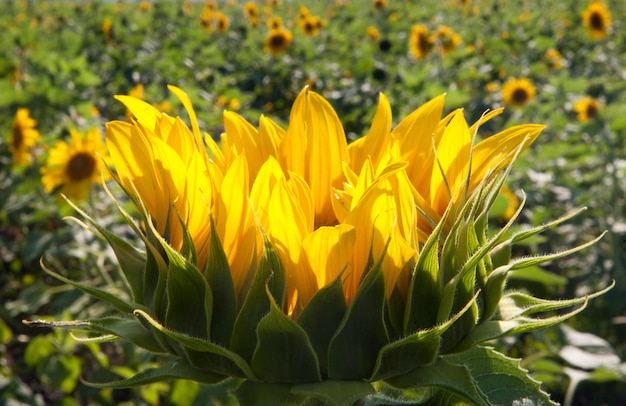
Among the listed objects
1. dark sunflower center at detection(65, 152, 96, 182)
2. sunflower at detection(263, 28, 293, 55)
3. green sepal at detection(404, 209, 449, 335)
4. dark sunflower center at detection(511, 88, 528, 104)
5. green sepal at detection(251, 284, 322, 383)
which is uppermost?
green sepal at detection(404, 209, 449, 335)

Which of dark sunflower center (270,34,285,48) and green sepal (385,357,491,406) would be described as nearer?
green sepal (385,357,491,406)

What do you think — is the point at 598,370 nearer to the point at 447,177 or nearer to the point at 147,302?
the point at 447,177

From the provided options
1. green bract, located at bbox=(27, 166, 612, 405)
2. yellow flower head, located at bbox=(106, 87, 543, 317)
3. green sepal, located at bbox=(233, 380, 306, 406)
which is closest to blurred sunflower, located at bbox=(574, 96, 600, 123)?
yellow flower head, located at bbox=(106, 87, 543, 317)

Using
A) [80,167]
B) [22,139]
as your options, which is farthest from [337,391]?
[22,139]

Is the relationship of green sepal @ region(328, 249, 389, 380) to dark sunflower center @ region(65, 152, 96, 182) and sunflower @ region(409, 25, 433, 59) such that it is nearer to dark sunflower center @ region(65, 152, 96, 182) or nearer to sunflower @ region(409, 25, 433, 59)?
dark sunflower center @ region(65, 152, 96, 182)

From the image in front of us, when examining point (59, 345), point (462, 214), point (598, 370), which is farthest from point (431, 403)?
point (59, 345)

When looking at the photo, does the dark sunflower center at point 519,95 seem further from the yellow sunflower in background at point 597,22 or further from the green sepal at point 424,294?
the green sepal at point 424,294
